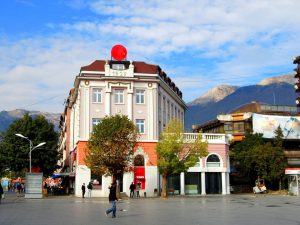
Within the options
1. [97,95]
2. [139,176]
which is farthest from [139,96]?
[139,176]

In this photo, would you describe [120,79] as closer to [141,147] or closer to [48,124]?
[141,147]

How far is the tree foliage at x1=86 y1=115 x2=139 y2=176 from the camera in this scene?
44781 millimetres

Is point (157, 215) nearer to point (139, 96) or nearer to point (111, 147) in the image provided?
point (111, 147)

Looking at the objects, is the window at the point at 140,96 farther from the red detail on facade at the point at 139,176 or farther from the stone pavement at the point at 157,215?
the stone pavement at the point at 157,215

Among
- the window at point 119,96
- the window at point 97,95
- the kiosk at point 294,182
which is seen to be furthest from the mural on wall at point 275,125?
the window at point 97,95

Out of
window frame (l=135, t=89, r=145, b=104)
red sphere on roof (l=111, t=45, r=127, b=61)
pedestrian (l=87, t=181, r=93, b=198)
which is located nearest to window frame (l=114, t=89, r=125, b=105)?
window frame (l=135, t=89, r=145, b=104)

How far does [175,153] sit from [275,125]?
33.7 m

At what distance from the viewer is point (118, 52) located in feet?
187

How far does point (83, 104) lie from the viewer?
54844 mm

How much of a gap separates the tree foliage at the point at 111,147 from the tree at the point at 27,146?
15.5 m

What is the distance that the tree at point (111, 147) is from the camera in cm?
4478

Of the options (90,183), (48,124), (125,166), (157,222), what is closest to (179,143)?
(125,166)

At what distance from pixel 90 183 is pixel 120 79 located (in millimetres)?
13350

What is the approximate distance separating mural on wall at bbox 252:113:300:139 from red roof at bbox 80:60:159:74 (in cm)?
2498
